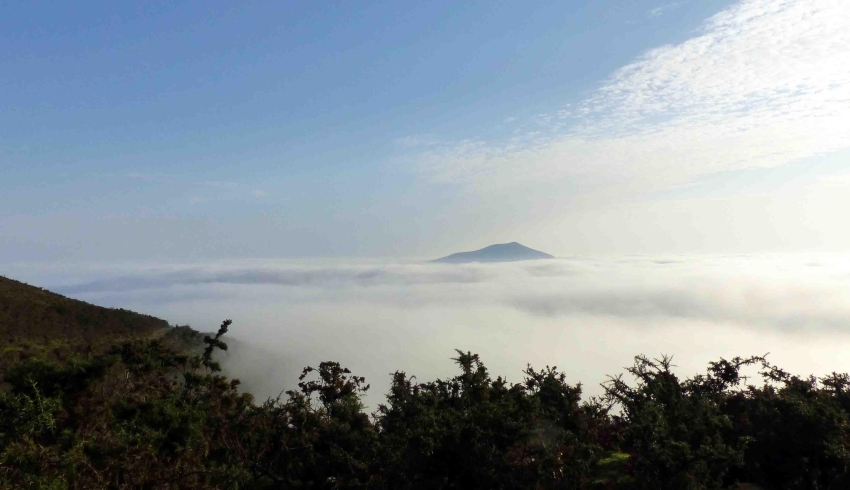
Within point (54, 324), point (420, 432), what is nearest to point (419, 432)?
point (420, 432)

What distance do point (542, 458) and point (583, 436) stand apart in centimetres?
232

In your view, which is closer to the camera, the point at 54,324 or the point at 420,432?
the point at 420,432

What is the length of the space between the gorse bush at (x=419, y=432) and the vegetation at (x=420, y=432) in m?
0.03

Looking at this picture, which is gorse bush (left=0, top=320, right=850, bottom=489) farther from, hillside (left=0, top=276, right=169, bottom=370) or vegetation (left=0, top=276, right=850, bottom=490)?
hillside (left=0, top=276, right=169, bottom=370)

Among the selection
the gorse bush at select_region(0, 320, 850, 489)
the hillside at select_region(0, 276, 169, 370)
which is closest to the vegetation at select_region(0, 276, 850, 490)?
the gorse bush at select_region(0, 320, 850, 489)

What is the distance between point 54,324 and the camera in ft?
177

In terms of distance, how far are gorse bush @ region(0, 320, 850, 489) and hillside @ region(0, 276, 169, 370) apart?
111 ft

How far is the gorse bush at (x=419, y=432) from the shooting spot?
8.05m

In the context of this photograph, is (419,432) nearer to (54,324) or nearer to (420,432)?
(420,432)

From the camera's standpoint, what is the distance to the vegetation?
26.4ft

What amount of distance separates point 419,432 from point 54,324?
188 ft

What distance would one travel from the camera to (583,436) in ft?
32.7

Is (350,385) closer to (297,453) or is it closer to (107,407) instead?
(297,453)

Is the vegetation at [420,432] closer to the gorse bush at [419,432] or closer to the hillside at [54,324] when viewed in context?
the gorse bush at [419,432]
